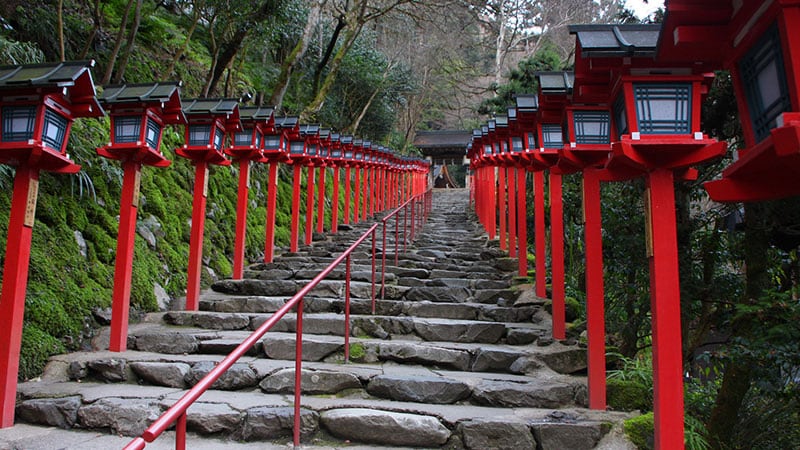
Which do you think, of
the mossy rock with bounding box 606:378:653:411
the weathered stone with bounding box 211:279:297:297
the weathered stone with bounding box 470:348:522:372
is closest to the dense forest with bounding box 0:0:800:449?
the mossy rock with bounding box 606:378:653:411

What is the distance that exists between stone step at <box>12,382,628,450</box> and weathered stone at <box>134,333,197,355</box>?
3.12ft

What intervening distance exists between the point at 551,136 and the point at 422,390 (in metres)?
2.91

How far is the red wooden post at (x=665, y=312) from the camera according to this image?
9.40ft

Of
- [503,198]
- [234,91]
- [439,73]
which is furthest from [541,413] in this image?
[439,73]

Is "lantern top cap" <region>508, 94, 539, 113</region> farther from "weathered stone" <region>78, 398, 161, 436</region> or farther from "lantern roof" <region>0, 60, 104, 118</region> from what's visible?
"weathered stone" <region>78, 398, 161, 436</region>

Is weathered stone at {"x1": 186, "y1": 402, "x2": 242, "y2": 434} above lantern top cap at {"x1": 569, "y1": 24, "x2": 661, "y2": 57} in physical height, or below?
below

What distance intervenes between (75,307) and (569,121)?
4.52 metres

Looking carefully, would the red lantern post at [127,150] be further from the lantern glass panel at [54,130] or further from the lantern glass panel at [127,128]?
the lantern glass panel at [54,130]

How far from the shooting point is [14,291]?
141 inches

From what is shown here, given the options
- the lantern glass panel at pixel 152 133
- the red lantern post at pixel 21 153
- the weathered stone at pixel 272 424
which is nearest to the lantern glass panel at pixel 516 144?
the lantern glass panel at pixel 152 133

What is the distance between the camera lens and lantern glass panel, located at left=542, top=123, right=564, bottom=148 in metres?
5.34

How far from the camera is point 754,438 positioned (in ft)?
15.4

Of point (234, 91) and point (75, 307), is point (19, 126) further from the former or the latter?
point (234, 91)

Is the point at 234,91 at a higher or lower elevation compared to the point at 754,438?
higher
